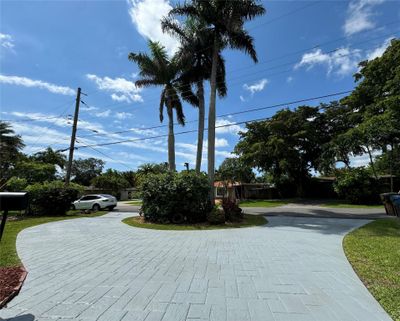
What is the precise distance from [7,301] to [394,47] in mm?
29981

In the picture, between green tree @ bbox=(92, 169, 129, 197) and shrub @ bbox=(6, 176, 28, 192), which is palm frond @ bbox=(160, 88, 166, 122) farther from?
green tree @ bbox=(92, 169, 129, 197)

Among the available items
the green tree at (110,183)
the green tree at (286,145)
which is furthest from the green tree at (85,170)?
the green tree at (286,145)

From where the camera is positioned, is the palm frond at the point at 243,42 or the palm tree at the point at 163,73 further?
the palm tree at the point at 163,73

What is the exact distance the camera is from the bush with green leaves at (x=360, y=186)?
84.5 feet

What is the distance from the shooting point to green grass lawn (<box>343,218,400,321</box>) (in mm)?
4520

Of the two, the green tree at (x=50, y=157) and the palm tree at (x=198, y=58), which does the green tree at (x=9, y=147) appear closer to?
the green tree at (x=50, y=157)

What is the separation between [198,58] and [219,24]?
115 inches

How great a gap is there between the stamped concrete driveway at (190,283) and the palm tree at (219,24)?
8733 millimetres

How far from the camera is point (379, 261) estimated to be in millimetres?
6691

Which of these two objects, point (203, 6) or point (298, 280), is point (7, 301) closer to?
point (298, 280)

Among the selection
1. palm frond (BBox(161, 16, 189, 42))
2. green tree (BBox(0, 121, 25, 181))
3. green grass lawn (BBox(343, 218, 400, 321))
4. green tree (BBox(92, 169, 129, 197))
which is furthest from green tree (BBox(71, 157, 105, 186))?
green grass lawn (BBox(343, 218, 400, 321))

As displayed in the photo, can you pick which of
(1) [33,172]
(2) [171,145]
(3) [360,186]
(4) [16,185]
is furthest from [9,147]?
(3) [360,186]

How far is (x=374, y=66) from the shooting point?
27000 mm

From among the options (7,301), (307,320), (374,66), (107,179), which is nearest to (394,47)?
(374,66)
